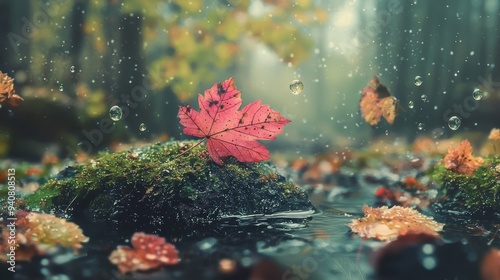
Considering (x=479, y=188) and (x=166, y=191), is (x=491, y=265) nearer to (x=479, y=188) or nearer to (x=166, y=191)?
(x=479, y=188)

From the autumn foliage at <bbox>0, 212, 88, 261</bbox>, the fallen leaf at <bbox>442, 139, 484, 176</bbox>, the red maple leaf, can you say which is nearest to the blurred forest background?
the autumn foliage at <bbox>0, 212, 88, 261</bbox>

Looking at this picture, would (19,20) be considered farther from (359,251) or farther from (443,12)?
(443,12)

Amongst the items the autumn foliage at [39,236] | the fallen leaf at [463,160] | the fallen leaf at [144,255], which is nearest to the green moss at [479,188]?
the fallen leaf at [463,160]

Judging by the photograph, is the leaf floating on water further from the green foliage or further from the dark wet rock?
the green foliage

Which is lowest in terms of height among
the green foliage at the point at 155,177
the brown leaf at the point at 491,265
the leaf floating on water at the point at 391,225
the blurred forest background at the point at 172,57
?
the brown leaf at the point at 491,265

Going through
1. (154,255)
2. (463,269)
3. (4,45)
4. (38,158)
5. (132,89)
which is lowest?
(463,269)

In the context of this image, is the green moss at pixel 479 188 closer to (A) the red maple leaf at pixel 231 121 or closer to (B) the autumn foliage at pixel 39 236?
(A) the red maple leaf at pixel 231 121

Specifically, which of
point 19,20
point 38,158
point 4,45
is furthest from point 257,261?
point 19,20
